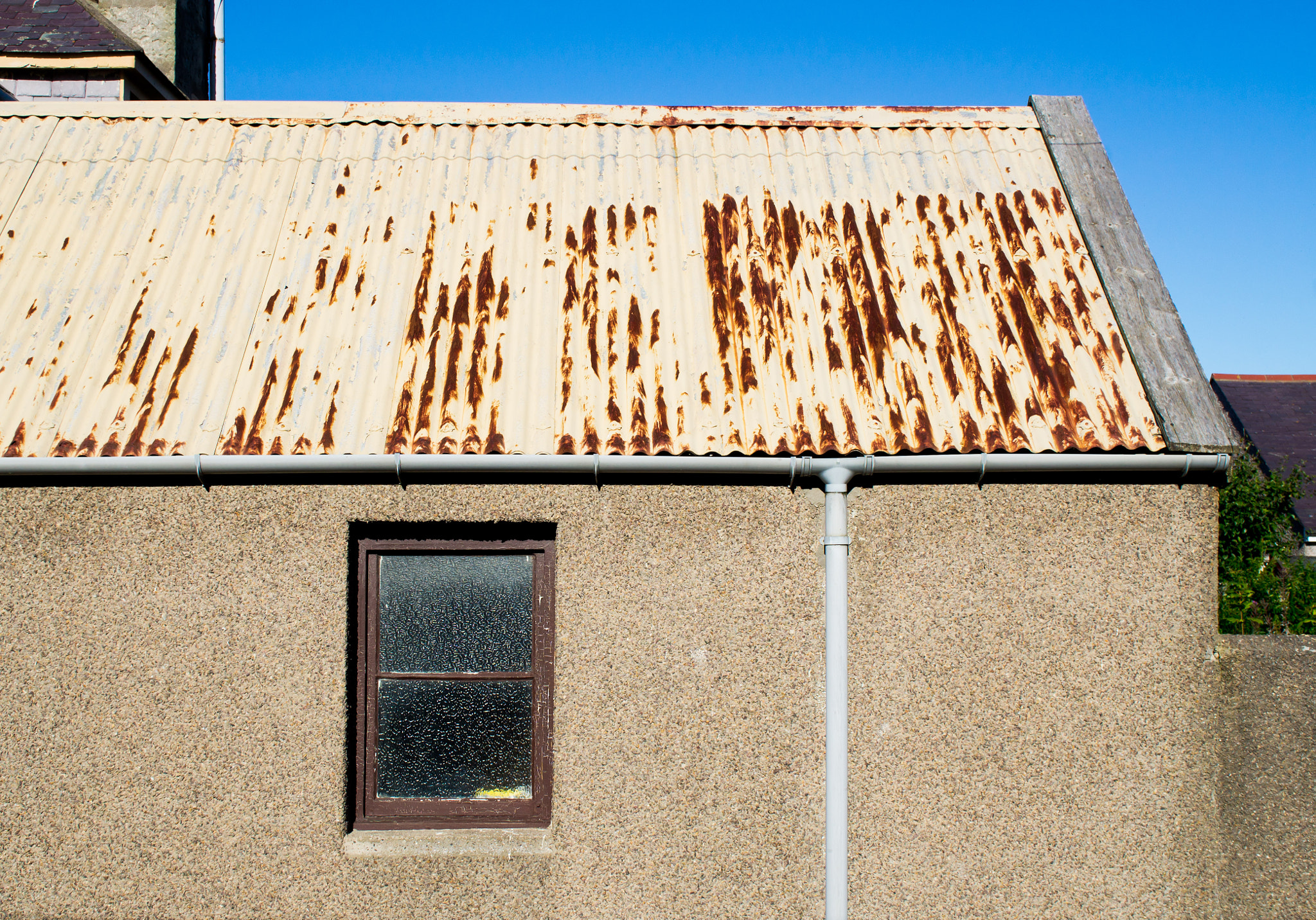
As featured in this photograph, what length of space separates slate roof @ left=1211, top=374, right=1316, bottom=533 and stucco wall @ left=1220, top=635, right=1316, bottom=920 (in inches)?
637

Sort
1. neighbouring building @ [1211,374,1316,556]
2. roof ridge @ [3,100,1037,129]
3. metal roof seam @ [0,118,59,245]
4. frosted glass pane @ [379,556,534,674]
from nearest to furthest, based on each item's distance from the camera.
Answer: frosted glass pane @ [379,556,534,674] → metal roof seam @ [0,118,59,245] → roof ridge @ [3,100,1037,129] → neighbouring building @ [1211,374,1316,556]

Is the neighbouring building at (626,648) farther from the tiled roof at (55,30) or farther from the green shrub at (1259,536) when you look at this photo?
the tiled roof at (55,30)

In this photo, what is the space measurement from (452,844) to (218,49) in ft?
40.0

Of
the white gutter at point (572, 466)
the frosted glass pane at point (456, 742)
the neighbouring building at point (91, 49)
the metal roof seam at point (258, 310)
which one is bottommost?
the frosted glass pane at point (456, 742)

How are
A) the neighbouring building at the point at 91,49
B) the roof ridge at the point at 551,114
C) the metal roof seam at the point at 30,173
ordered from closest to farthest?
1. the metal roof seam at the point at 30,173
2. the roof ridge at the point at 551,114
3. the neighbouring building at the point at 91,49

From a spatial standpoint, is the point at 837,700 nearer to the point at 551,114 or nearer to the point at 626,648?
the point at 626,648

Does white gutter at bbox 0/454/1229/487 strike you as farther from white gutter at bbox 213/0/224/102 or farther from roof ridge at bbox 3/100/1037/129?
white gutter at bbox 213/0/224/102

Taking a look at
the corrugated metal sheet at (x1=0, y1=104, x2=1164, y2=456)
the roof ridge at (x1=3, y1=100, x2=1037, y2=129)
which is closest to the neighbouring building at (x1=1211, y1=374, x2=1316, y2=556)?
the roof ridge at (x1=3, y1=100, x2=1037, y2=129)

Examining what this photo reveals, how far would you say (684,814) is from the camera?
360 cm

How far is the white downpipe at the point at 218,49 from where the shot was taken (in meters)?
11.6

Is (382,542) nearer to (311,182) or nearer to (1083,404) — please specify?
(311,182)

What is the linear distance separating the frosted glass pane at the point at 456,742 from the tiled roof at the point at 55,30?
8.62 meters

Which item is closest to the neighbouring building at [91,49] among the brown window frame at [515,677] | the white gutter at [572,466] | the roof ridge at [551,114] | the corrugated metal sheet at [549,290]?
the roof ridge at [551,114]

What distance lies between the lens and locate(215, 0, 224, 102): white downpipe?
1160 centimetres
